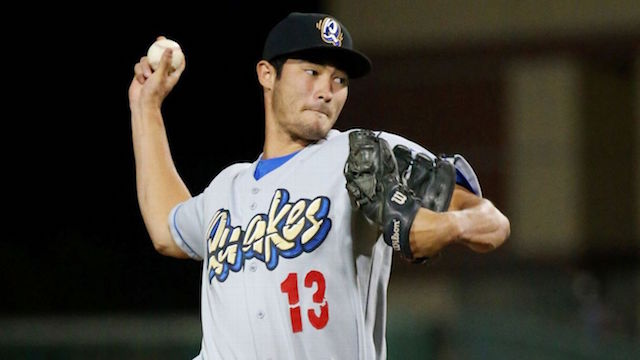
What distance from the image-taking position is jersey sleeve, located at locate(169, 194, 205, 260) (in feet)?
8.13

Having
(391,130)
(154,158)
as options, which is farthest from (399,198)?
(391,130)

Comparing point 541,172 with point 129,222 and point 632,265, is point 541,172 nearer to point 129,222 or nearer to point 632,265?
point 632,265

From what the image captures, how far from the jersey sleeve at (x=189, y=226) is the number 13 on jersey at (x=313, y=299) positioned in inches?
16.6

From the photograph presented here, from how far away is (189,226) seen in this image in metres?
2.50

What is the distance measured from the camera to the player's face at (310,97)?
2268mm

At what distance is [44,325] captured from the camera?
16.7 feet

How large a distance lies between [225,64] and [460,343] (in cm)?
461

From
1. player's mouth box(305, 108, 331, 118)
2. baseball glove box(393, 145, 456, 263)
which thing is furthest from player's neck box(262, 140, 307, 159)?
baseball glove box(393, 145, 456, 263)

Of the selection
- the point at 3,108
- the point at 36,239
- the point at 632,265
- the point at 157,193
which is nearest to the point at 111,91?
the point at 3,108

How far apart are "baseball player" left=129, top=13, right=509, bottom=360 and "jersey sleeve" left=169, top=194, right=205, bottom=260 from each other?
20 millimetres

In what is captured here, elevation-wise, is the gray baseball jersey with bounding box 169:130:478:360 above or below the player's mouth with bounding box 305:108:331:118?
below

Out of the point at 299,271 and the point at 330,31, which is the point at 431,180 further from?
the point at 330,31

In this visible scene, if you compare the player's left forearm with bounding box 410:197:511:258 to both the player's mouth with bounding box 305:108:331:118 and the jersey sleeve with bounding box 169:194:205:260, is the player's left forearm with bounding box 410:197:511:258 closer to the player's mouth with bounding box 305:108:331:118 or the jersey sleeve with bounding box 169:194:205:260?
the player's mouth with bounding box 305:108:331:118

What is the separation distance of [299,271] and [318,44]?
48cm
